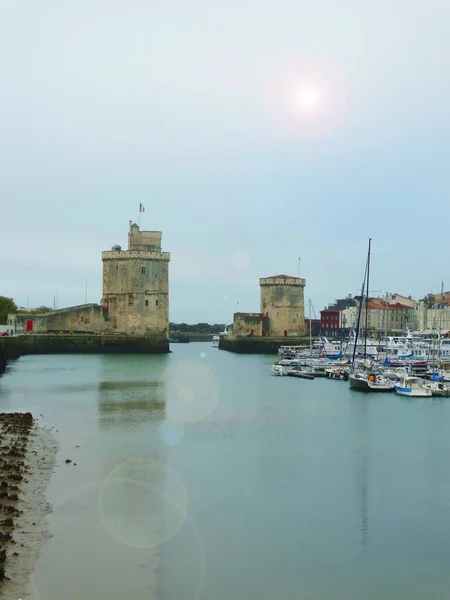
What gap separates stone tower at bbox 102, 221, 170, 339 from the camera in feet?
172

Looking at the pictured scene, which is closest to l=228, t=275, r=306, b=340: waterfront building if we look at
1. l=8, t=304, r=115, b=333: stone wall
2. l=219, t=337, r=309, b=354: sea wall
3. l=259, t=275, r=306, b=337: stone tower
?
l=259, t=275, r=306, b=337: stone tower

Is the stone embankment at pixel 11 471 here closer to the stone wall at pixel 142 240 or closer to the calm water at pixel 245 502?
the calm water at pixel 245 502

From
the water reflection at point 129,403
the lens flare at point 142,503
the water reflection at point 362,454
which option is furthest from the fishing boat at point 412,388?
the lens flare at point 142,503

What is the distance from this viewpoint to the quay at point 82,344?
48.8 m

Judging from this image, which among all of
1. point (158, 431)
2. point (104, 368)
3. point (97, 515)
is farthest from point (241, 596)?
point (104, 368)

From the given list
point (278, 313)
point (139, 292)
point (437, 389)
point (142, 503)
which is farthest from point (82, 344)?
point (142, 503)

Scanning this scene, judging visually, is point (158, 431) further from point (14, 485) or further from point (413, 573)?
point (413, 573)

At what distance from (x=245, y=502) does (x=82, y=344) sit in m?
39.3

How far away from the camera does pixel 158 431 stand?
1958 centimetres

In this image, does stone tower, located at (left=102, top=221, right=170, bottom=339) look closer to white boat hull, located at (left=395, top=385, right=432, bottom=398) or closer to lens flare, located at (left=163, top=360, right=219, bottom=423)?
lens flare, located at (left=163, top=360, right=219, bottom=423)

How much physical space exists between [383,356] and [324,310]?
40.7 m

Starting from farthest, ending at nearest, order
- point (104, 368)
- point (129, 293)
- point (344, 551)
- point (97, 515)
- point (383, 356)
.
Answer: point (129, 293) → point (383, 356) → point (104, 368) → point (97, 515) → point (344, 551)

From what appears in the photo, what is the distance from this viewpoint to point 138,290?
52594mm

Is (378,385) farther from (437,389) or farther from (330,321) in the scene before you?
(330,321)
